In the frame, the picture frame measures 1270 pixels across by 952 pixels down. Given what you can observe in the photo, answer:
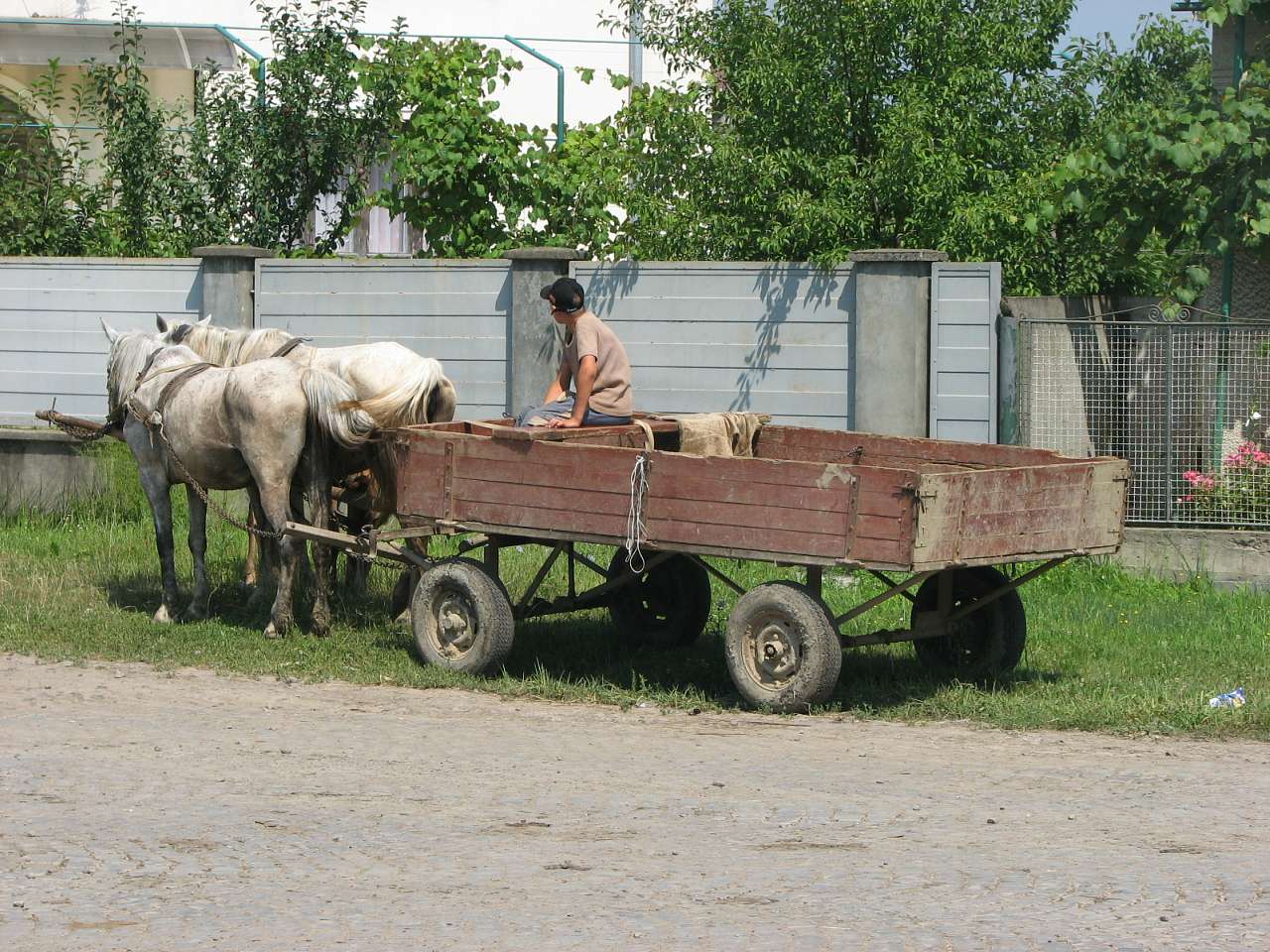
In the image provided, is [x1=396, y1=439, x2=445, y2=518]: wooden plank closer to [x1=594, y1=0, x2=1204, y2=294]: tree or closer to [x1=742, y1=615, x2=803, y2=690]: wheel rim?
[x1=742, y1=615, x2=803, y2=690]: wheel rim

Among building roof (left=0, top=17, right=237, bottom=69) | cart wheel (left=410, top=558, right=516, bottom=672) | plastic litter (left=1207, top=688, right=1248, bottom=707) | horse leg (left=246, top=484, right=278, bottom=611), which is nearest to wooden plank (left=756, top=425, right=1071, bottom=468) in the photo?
plastic litter (left=1207, top=688, right=1248, bottom=707)

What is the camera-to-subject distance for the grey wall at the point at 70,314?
1518 centimetres

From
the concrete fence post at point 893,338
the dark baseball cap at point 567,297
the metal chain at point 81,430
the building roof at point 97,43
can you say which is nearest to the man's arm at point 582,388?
the dark baseball cap at point 567,297

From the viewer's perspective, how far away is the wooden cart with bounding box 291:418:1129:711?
7500mm

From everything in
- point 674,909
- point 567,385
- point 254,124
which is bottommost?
point 674,909

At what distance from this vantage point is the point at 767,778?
6.84m

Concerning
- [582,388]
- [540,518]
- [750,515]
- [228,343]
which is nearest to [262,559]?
[228,343]

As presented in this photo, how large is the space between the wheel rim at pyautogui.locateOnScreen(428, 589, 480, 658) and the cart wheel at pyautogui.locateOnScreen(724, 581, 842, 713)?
5.01 ft

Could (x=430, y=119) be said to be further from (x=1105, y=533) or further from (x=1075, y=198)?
(x=1105, y=533)

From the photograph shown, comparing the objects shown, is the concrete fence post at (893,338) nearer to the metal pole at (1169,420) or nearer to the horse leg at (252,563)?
the metal pole at (1169,420)

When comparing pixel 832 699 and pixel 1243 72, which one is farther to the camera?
pixel 1243 72

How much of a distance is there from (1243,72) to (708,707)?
311 inches

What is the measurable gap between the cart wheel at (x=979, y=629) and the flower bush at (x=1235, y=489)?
382 centimetres

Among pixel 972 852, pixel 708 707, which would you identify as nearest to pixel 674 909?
pixel 972 852
